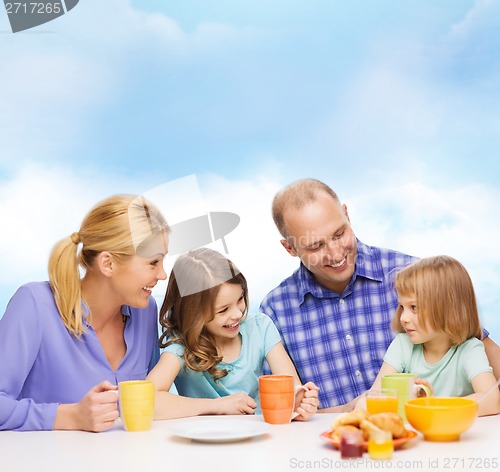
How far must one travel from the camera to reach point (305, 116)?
2551 mm

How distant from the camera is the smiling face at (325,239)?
5.93 feet

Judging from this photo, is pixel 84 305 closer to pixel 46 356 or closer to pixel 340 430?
pixel 46 356

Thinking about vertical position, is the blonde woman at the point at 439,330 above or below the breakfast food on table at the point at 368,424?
above

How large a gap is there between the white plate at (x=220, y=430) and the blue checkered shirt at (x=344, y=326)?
75cm

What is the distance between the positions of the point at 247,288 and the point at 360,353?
1.34ft

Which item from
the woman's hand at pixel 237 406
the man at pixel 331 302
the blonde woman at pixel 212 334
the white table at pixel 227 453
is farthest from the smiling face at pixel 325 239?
the white table at pixel 227 453

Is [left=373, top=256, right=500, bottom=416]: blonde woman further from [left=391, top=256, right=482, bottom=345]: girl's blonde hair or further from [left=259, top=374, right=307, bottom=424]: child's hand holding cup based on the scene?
[left=259, top=374, right=307, bottom=424]: child's hand holding cup

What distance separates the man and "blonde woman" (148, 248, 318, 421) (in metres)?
0.20

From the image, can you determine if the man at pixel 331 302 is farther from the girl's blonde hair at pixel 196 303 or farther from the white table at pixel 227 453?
the white table at pixel 227 453

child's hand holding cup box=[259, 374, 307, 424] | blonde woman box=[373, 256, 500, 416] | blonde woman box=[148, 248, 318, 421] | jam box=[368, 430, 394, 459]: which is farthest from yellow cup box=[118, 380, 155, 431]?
blonde woman box=[373, 256, 500, 416]

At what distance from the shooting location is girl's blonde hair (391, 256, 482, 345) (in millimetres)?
1480

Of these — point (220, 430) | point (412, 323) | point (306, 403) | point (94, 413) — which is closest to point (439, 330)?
point (412, 323)

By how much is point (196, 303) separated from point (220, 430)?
1.84ft

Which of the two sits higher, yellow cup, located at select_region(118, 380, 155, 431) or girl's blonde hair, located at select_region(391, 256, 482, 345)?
girl's blonde hair, located at select_region(391, 256, 482, 345)
